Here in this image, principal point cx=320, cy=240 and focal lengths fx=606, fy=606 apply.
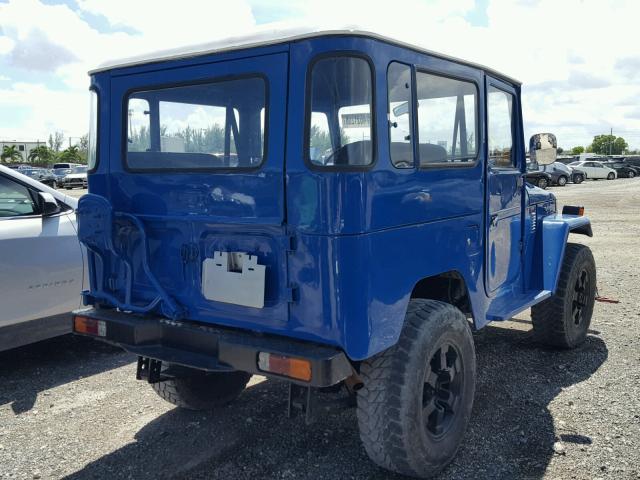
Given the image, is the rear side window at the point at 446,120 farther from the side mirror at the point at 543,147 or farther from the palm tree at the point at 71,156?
the palm tree at the point at 71,156

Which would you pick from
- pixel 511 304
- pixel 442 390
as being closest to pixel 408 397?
pixel 442 390

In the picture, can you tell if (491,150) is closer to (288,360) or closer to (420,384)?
(420,384)

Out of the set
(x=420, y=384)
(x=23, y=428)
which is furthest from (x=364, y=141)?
(x=23, y=428)

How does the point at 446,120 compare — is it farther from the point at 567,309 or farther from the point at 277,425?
the point at 567,309

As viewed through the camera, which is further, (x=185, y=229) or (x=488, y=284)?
(x=488, y=284)

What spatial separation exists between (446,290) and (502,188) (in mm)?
→ 877

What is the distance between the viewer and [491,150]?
3.97 meters

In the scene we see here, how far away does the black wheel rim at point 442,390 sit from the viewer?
126 inches

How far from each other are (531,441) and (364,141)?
2.13 m

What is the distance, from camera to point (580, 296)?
540cm

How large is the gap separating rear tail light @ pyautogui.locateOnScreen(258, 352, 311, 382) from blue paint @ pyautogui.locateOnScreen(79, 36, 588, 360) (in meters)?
0.16

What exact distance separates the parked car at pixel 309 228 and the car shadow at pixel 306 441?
0.18m

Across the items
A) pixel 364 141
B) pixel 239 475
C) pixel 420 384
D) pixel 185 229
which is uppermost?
pixel 364 141

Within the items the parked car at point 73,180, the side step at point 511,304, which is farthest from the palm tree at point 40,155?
the side step at point 511,304
